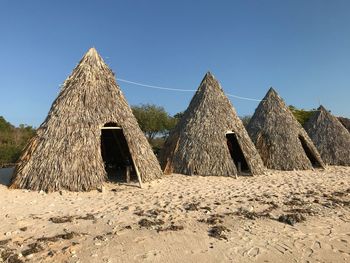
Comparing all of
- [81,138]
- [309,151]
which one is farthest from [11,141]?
[309,151]

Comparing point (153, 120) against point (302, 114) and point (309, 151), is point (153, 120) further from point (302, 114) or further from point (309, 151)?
point (309, 151)

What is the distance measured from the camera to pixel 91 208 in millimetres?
7016

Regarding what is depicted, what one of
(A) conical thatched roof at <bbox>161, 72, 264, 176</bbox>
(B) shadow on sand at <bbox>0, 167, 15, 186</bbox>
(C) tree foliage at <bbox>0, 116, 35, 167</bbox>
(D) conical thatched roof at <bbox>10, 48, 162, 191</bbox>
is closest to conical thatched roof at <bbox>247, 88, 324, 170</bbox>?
(A) conical thatched roof at <bbox>161, 72, 264, 176</bbox>

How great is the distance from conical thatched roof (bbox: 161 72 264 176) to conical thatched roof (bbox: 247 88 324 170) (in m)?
1.62

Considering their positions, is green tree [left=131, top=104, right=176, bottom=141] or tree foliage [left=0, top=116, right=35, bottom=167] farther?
green tree [left=131, top=104, right=176, bottom=141]

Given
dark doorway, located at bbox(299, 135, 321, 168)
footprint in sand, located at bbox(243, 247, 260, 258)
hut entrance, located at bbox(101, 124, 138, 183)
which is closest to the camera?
footprint in sand, located at bbox(243, 247, 260, 258)

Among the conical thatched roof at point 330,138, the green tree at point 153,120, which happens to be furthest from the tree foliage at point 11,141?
the conical thatched roof at point 330,138

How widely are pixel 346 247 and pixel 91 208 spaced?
4.46 meters

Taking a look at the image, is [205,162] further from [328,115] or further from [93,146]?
[328,115]

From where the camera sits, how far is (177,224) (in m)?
5.88

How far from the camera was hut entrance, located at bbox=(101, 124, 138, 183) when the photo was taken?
11438 mm

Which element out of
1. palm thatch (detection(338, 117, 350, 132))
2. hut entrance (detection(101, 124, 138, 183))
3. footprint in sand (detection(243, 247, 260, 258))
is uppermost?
palm thatch (detection(338, 117, 350, 132))

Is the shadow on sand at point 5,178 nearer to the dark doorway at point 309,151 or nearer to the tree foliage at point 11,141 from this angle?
the tree foliage at point 11,141

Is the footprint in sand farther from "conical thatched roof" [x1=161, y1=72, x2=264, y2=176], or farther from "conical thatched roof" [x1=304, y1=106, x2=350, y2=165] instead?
"conical thatched roof" [x1=304, y1=106, x2=350, y2=165]
